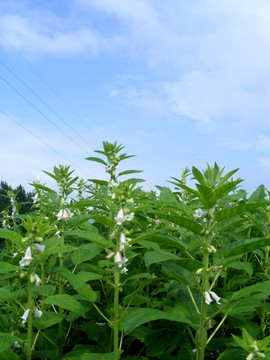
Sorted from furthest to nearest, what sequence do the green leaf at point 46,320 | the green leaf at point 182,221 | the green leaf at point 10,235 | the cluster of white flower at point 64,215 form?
the cluster of white flower at point 64,215
the green leaf at point 46,320
the green leaf at point 10,235
the green leaf at point 182,221

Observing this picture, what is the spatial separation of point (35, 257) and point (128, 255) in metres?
0.86

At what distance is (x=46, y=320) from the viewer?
2.97 metres

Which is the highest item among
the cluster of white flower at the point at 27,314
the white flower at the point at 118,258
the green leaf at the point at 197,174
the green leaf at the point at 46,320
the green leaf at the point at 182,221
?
the green leaf at the point at 197,174

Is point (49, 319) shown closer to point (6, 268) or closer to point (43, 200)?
point (6, 268)

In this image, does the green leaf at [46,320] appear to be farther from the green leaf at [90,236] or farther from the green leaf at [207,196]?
the green leaf at [207,196]

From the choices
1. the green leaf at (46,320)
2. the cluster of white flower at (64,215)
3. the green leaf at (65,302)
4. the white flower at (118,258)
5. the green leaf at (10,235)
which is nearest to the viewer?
the green leaf at (65,302)

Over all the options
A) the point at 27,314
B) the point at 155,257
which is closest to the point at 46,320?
the point at 27,314

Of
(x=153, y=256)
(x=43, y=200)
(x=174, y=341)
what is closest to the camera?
(x=153, y=256)

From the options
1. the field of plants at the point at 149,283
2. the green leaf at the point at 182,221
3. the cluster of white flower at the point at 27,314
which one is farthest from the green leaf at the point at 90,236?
the cluster of white flower at the point at 27,314

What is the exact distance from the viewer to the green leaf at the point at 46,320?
9.43 feet

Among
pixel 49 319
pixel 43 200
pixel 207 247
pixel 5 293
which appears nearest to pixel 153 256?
pixel 207 247

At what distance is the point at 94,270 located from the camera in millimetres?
3279

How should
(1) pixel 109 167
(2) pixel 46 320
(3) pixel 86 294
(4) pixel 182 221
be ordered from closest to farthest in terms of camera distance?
(4) pixel 182 221 < (3) pixel 86 294 < (2) pixel 46 320 < (1) pixel 109 167

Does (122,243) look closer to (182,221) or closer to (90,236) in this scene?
(90,236)
